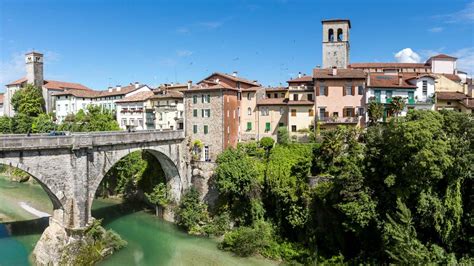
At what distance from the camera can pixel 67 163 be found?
85.9ft

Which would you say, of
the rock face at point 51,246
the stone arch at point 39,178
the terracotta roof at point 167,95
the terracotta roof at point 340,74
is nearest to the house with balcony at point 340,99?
the terracotta roof at point 340,74

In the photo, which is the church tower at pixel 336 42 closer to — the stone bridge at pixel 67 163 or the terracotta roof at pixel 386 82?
the terracotta roof at pixel 386 82

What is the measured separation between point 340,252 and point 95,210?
88.9 feet

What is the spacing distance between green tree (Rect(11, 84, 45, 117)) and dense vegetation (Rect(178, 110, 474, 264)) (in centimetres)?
5636

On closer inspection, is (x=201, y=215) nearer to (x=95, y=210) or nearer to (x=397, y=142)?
(x=95, y=210)

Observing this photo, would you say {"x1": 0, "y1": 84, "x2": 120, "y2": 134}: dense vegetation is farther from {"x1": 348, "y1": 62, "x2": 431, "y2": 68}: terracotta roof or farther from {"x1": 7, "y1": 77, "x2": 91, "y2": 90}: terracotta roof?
{"x1": 348, "y1": 62, "x2": 431, "y2": 68}: terracotta roof

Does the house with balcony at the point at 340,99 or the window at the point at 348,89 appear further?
the window at the point at 348,89

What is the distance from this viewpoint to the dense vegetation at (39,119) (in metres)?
56.5

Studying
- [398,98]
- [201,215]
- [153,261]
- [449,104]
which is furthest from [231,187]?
[449,104]

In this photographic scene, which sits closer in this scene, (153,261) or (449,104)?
(153,261)

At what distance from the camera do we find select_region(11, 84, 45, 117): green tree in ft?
233

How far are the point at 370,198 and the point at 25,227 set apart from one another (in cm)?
3003

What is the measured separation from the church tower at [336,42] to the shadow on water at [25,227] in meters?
39.4

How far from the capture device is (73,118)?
64.4 metres
